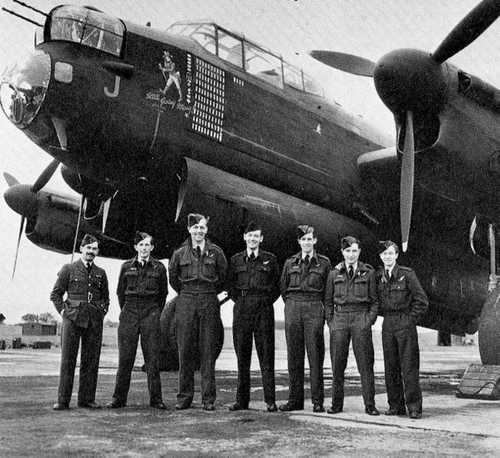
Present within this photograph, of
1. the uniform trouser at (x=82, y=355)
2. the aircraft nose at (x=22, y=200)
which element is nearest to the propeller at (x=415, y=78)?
the uniform trouser at (x=82, y=355)

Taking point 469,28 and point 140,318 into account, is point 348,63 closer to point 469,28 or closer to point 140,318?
point 469,28

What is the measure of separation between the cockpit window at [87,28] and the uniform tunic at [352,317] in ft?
14.9

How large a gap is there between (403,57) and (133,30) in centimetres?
381

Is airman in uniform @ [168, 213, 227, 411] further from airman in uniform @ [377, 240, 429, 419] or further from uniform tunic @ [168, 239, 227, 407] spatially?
airman in uniform @ [377, 240, 429, 419]

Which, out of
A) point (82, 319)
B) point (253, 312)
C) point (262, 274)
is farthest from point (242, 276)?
point (82, 319)

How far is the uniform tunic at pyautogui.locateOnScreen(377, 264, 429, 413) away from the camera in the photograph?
21.5ft

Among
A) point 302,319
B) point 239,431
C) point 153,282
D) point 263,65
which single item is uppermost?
point 263,65

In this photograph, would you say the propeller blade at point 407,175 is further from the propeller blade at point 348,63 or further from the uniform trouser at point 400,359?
the uniform trouser at point 400,359

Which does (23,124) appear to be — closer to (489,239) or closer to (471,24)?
(471,24)

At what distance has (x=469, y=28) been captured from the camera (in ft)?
27.9

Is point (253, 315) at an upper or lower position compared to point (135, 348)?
upper

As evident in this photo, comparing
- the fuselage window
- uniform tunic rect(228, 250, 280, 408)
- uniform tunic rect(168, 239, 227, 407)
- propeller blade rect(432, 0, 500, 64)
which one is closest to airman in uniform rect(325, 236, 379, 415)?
uniform tunic rect(228, 250, 280, 408)

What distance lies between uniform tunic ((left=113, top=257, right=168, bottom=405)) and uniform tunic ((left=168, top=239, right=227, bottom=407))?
0.27 m

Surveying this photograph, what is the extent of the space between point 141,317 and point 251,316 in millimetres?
1237
